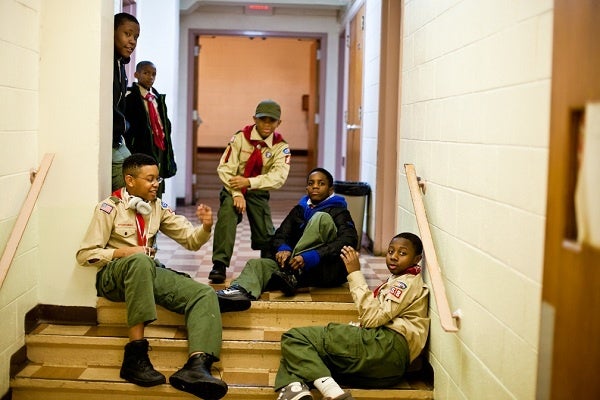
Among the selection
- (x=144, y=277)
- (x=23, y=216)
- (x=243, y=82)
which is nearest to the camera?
(x=23, y=216)

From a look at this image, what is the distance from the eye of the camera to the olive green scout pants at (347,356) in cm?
339

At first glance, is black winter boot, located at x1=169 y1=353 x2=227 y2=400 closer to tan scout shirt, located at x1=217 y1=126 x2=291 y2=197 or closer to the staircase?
the staircase

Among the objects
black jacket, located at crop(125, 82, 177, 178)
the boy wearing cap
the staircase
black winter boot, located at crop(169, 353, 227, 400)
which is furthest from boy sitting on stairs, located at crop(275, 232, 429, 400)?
black jacket, located at crop(125, 82, 177, 178)

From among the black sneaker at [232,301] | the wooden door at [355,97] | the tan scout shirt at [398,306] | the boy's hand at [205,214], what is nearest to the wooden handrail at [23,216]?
the boy's hand at [205,214]

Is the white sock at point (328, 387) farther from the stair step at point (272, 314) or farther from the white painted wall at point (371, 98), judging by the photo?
the white painted wall at point (371, 98)

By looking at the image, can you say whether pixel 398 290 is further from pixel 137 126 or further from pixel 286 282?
pixel 137 126

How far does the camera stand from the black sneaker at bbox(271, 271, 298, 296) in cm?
409

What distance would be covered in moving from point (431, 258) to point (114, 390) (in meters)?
1.52

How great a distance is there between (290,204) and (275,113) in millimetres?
5099

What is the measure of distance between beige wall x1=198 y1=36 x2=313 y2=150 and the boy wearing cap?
854cm

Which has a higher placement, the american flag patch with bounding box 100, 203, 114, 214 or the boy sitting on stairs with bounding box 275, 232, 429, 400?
the american flag patch with bounding box 100, 203, 114, 214

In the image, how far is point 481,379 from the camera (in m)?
2.80

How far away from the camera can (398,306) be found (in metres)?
3.46

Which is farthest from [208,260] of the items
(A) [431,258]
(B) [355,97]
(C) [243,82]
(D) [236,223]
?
(C) [243,82]
